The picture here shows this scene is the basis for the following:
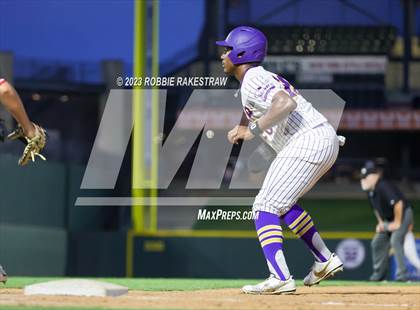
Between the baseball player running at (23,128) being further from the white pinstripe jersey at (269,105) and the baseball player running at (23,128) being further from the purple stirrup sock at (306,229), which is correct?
the purple stirrup sock at (306,229)

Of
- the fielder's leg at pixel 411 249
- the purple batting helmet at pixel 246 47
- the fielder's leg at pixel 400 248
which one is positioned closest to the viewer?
the purple batting helmet at pixel 246 47

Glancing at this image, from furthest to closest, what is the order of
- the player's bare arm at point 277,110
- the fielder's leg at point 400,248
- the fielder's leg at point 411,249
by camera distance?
the fielder's leg at point 411,249, the fielder's leg at point 400,248, the player's bare arm at point 277,110

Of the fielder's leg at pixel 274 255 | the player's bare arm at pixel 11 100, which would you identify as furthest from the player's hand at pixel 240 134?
the player's bare arm at pixel 11 100

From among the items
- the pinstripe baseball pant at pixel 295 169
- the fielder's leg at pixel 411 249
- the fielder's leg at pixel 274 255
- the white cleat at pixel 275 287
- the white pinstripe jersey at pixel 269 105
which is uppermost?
the white pinstripe jersey at pixel 269 105

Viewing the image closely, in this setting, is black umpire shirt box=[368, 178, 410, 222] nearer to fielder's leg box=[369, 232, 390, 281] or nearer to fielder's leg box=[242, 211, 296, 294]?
fielder's leg box=[369, 232, 390, 281]

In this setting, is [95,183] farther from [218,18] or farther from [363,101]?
[363,101]

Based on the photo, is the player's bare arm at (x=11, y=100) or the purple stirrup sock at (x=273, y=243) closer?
the player's bare arm at (x=11, y=100)

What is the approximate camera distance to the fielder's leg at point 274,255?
20.2 ft

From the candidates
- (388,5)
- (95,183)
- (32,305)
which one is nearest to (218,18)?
(388,5)

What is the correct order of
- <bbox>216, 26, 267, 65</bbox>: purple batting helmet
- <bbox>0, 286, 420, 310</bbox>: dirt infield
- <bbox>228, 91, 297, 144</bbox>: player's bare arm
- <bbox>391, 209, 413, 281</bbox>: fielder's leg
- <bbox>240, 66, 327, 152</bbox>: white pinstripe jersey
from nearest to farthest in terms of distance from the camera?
<bbox>0, 286, 420, 310</bbox>: dirt infield, <bbox>228, 91, 297, 144</bbox>: player's bare arm, <bbox>240, 66, 327, 152</bbox>: white pinstripe jersey, <bbox>216, 26, 267, 65</bbox>: purple batting helmet, <bbox>391, 209, 413, 281</bbox>: fielder's leg

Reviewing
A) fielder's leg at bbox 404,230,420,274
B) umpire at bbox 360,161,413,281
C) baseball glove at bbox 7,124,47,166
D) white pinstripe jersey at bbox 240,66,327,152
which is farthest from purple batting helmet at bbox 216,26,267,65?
fielder's leg at bbox 404,230,420,274

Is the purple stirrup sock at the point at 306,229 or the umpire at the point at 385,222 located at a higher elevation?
the purple stirrup sock at the point at 306,229

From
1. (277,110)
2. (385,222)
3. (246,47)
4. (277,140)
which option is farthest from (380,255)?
(277,110)

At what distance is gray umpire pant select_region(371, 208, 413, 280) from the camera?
12055mm
